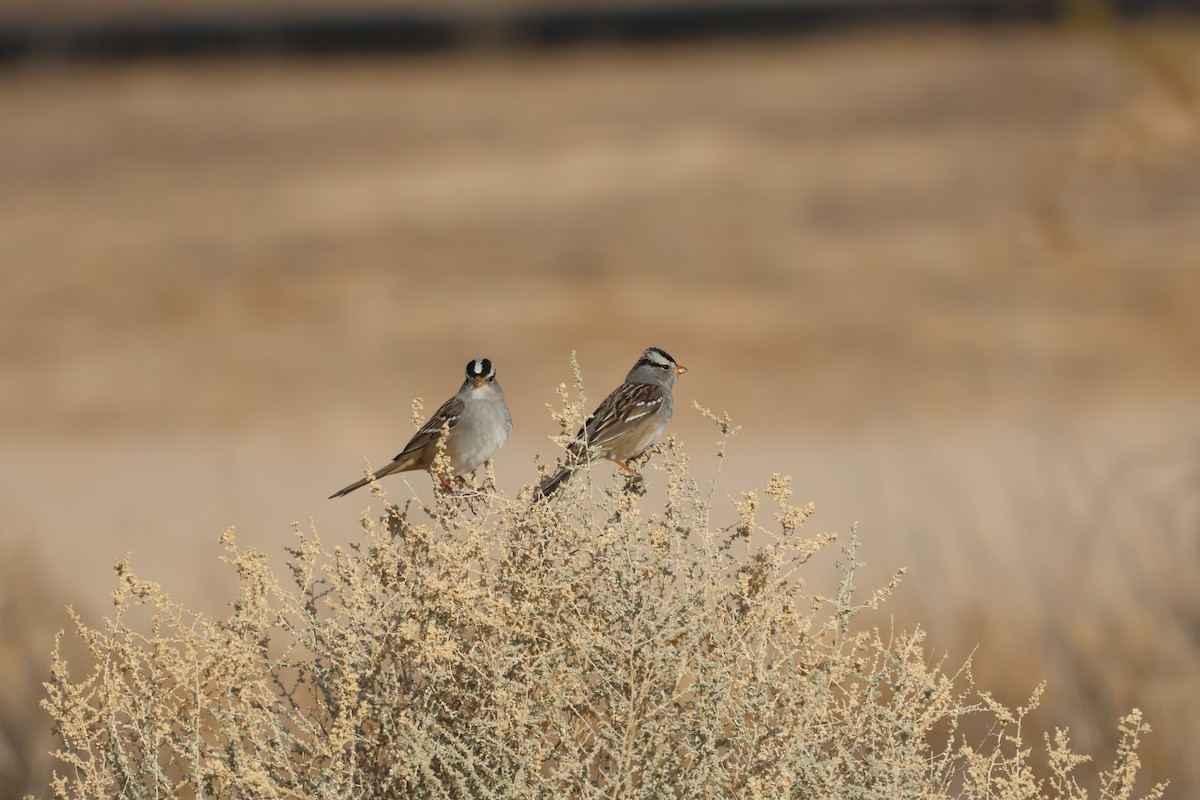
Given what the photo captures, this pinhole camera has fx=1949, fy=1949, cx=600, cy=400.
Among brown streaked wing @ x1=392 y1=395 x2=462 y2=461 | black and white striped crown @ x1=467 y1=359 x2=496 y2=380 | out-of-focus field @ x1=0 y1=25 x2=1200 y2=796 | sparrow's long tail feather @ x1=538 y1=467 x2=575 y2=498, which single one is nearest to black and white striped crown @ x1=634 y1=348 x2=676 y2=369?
black and white striped crown @ x1=467 y1=359 x2=496 y2=380

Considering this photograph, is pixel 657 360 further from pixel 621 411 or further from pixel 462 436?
pixel 462 436

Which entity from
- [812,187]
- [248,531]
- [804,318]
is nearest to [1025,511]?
[248,531]

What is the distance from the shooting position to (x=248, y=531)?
9.49 meters

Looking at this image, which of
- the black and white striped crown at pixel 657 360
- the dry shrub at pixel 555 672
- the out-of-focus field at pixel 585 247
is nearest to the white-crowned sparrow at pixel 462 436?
the black and white striped crown at pixel 657 360

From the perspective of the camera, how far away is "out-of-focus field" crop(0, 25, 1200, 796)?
16.8 m

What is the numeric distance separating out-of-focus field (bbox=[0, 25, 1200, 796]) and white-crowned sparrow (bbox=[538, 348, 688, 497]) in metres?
9.59

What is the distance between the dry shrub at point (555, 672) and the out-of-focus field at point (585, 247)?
1103 centimetres

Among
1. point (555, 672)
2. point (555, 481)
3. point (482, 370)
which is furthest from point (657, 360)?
point (555, 672)

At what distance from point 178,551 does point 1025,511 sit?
4.04 meters

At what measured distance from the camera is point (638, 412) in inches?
201

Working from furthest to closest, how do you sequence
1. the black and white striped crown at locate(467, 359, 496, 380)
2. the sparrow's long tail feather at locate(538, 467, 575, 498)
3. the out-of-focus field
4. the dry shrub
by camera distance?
the out-of-focus field
the black and white striped crown at locate(467, 359, 496, 380)
the sparrow's long tail feather at locate(538, 467, 575, 498)
the dry shrub

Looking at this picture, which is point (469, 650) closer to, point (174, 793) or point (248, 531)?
point (174, 793)

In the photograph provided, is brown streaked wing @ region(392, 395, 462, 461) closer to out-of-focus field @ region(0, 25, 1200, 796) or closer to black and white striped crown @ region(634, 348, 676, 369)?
black and white striped crown @ region(634, 348, 676, 369)

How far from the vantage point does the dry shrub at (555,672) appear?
3641 millimetres
